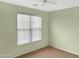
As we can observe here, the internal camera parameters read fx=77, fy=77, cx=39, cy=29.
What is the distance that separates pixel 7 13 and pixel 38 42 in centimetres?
238

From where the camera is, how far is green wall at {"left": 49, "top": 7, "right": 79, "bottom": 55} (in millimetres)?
3811

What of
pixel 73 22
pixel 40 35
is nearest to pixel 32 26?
pixel 40 35

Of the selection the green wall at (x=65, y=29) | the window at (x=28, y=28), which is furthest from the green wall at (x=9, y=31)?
the green wall at (x=65, y=29)

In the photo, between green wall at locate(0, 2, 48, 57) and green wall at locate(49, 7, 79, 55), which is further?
green wall at locate(49, 7, 79, 55)

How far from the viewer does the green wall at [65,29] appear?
3811 millimetres

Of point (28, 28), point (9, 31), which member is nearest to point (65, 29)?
point (28, 28)

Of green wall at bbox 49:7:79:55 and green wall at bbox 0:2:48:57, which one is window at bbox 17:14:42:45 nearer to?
green wall at bbox 0:2:48:57

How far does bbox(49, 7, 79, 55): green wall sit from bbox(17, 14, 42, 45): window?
87 cm

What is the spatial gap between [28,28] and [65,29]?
2044 mm

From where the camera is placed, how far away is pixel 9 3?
324 centimetres

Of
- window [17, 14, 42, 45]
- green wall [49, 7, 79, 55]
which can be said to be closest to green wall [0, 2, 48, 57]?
window [17, 14, 42, 45]

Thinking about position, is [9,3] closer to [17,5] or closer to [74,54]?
[17,5]

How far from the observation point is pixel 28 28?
13.5ft

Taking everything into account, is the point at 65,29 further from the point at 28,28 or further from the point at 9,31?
the point at 9,31
